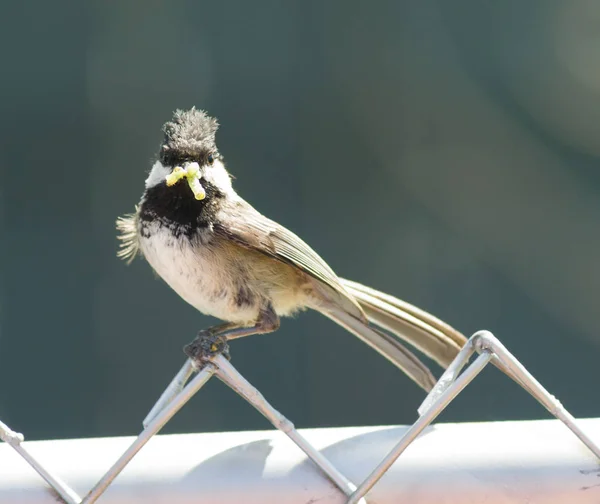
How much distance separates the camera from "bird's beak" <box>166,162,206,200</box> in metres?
1.79

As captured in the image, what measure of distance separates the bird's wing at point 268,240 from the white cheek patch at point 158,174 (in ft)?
0.57

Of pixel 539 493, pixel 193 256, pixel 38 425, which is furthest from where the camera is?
pixel 38 425

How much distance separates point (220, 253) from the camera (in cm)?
217

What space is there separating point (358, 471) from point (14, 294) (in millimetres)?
3699

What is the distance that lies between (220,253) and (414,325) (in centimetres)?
60

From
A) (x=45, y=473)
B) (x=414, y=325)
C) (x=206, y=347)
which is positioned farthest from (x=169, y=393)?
(x=414, y=325)

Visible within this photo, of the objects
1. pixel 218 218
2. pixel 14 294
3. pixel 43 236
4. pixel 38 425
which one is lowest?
pixel 38 425

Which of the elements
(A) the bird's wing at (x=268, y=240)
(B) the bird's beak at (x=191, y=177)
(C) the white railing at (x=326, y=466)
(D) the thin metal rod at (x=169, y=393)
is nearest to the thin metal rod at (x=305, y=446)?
(C) the white railing at (x=326, y=466)

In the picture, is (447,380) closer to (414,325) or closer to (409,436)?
(409,436)

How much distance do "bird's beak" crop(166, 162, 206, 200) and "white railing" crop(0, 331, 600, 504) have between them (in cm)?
65

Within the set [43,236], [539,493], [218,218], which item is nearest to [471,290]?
[43,236]

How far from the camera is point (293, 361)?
4.59 m

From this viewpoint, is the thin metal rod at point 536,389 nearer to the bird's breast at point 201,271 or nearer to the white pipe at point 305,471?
the white pipe at point 305,471

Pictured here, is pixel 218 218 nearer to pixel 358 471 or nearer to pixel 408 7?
pixel 358 471
